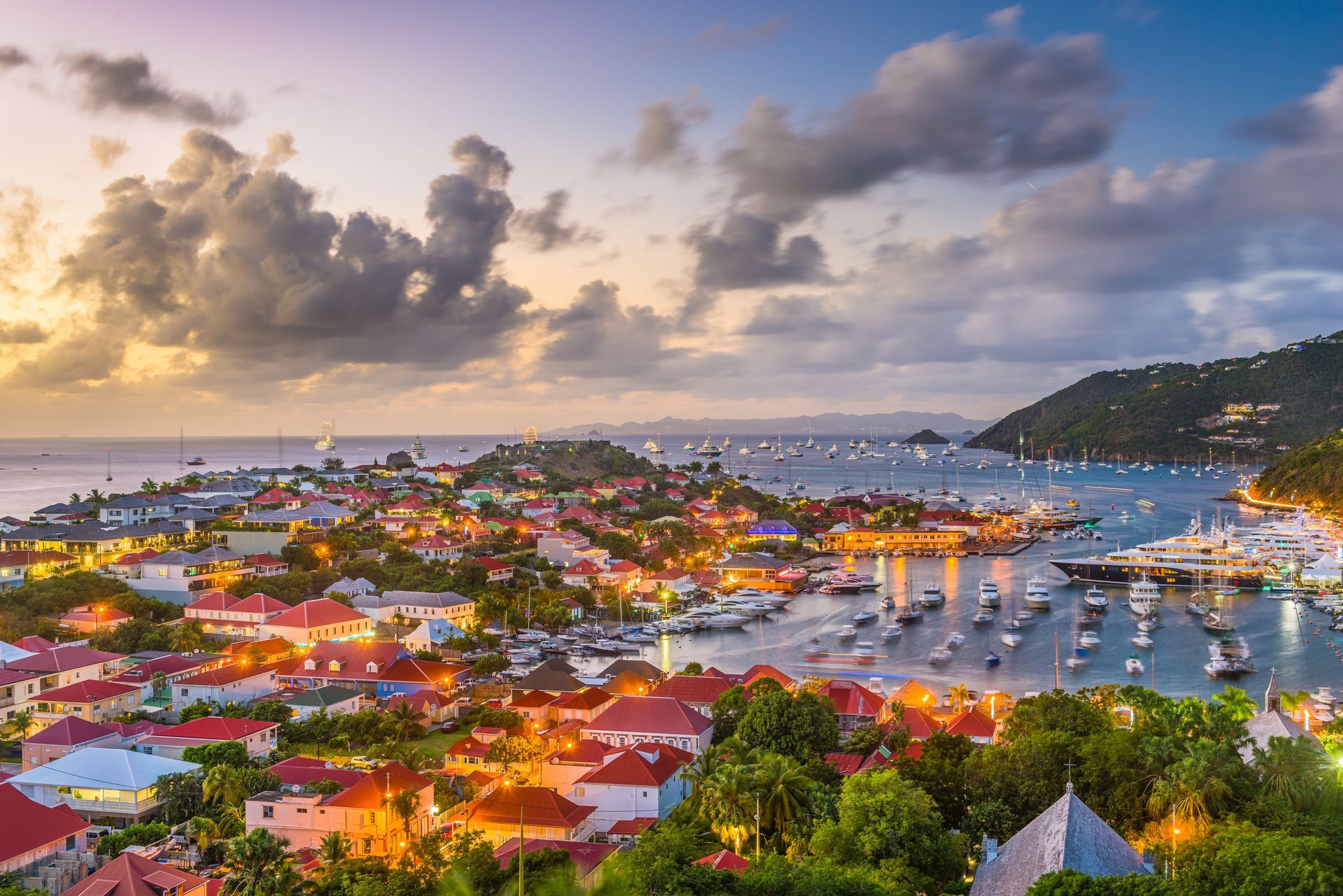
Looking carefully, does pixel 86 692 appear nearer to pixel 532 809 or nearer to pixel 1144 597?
pixel 532 809

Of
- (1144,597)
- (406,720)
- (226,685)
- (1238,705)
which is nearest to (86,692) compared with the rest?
(226,685)

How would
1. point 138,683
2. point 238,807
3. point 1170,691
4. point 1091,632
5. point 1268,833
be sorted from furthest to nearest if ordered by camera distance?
point 1091,632 < point 1170,691 < point 138,683 < point 238,807 < point 1268,833

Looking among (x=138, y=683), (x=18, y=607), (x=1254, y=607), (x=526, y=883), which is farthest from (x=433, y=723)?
(x=1254, y=607)

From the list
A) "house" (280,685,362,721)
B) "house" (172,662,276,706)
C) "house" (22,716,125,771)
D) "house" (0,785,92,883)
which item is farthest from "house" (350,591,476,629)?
"house" (0,785,92,883)

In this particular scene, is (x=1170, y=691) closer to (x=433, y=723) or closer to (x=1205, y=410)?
(x=433, y=723)

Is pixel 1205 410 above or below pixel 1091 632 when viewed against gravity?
above

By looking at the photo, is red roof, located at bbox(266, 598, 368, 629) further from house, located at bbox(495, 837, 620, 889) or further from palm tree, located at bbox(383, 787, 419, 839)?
house, located at bbox(495, 837, 620, 889)
